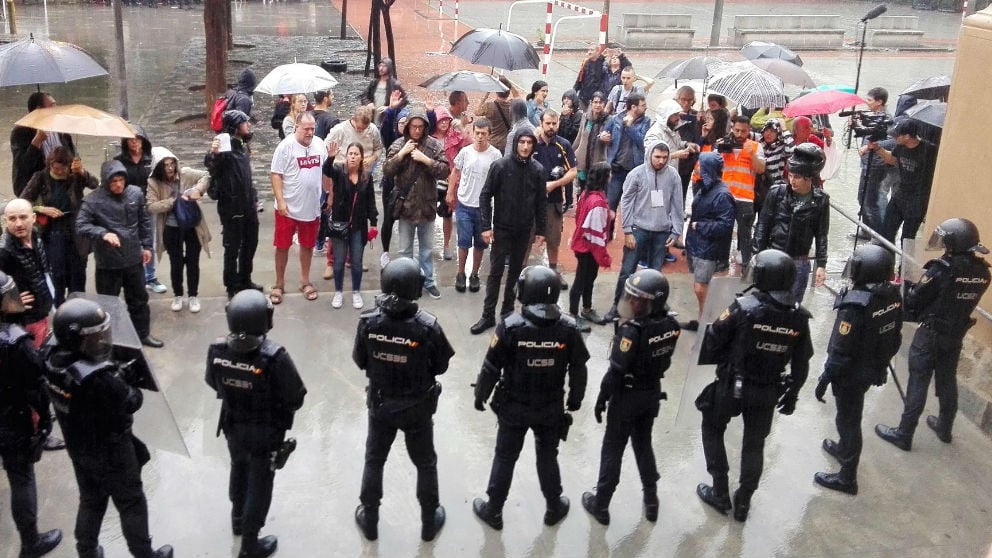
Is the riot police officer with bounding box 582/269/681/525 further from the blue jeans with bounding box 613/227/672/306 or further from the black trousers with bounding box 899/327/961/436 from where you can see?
the blue jeans with bounding box 613/227/672/306

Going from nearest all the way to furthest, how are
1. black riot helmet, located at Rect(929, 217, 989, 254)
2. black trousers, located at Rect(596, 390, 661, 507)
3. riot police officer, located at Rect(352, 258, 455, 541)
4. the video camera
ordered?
1. riot police officer, located at Rect(352, 258, 455, 541)
2. black trousers, located at Rect(596, 390, 661, 507)
3. black riot helmet, located at Rect(929, 217, 989, 254)
4. the video camera

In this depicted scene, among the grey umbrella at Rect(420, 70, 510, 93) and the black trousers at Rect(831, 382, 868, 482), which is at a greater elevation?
the grey umbrella at Rect(420, 70, 510, 93)

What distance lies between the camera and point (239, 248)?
800 centimetres

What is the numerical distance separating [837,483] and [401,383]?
2.89m

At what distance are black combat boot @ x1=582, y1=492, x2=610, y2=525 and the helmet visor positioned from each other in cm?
277

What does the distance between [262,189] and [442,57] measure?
13089mm

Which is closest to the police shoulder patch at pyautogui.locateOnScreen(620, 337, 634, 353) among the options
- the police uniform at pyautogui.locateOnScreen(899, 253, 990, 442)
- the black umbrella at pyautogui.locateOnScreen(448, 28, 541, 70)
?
the police uniform at pyautogui.locateOnScreen(899, 253, 990, 442)

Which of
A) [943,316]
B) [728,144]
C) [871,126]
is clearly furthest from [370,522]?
[871,126]

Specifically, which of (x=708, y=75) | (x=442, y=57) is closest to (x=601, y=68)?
(x=708, y=75)

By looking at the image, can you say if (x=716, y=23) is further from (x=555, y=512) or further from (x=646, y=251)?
(x=555, y=512)

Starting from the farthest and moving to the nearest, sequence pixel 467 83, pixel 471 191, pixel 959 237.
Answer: pixel 467 83 → pixel 471 191 → pixel 959 237

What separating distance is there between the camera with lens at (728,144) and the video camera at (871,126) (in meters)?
1.46

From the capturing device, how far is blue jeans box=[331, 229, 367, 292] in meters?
7.92

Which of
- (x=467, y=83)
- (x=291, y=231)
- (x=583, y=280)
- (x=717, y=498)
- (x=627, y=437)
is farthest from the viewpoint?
(x=467, y=83)
